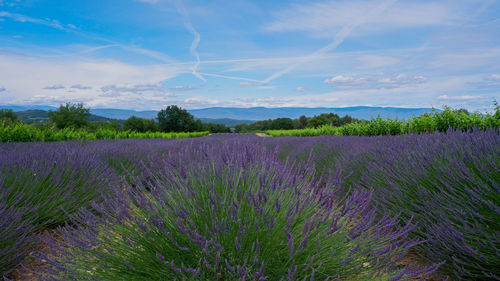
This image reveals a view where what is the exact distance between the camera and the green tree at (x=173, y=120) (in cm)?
5897

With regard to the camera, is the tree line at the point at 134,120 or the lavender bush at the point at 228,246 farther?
the tree line at the point at 134,120

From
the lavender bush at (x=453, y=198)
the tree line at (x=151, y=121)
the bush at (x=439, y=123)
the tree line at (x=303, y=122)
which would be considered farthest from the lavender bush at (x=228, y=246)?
the tree line at (x=303, y=122)

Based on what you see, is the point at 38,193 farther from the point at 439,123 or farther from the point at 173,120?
the point at 173,120

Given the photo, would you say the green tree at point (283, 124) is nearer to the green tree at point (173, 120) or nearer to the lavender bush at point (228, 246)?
the green tree at point (173, 120)

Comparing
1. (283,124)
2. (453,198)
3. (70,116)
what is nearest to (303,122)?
(283,124)

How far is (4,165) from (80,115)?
56506 mm

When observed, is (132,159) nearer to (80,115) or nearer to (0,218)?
(0,218)

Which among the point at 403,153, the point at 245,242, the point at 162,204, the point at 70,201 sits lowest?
the point at 70,201

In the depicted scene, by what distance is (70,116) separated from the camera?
1913 inches

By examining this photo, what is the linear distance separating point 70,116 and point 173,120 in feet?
61.1

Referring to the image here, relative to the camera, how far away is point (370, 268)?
4.64 feet

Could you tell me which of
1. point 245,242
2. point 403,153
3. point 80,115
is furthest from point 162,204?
point 80,115

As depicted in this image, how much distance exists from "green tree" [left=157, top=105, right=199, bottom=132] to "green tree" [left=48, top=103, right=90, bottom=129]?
46.7ft

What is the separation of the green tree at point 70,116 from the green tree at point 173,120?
14248mm
